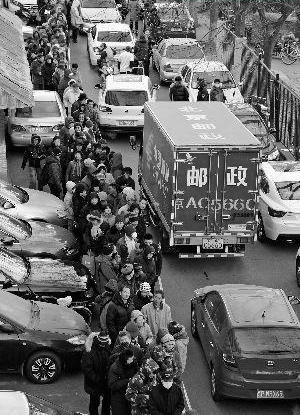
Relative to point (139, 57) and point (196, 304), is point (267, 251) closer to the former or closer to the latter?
point (196, 304)

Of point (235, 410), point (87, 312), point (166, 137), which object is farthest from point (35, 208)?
point (235, 410)

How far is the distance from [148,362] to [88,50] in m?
30.3

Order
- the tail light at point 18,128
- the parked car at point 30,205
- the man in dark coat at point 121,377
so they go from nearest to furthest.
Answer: the man in dark coat at point 121,377 < the parked car at point 30,205 < the tail light at point 18,128

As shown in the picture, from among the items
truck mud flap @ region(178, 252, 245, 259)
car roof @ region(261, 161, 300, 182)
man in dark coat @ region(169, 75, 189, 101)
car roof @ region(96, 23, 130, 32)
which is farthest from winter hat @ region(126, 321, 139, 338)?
car roof @ region(96, 23, 130, 32)

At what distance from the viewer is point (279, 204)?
20969 mm

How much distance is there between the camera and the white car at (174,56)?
3688cm

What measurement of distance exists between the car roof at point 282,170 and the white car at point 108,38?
56.2 feet

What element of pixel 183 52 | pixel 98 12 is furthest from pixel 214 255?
pixel 98 12

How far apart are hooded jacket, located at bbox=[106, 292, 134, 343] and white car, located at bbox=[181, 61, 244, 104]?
684 inches

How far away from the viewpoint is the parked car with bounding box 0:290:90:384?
583 inches

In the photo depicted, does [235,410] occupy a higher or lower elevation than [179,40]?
higher

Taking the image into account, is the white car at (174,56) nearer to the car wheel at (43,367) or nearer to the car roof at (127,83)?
the car roof at (127,83)

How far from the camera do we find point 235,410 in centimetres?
1466

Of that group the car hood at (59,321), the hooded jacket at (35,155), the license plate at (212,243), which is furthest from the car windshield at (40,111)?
the car hood at (59,321)
